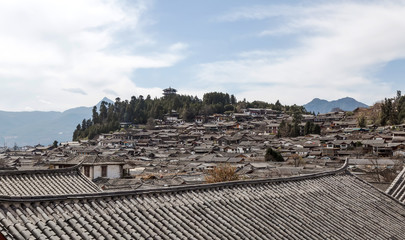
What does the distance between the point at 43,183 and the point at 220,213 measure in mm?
8767

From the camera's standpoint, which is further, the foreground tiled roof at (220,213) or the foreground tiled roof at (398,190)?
the foreground tiled roof at (398,190)

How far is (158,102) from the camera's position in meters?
143

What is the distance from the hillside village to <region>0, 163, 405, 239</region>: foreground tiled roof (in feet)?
38.2

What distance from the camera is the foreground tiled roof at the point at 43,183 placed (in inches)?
507

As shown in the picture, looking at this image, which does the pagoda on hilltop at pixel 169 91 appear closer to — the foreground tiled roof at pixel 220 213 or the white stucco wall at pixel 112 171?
the white stucco wall at pixel 112 171

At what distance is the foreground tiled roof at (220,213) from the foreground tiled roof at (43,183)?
23.4 ft

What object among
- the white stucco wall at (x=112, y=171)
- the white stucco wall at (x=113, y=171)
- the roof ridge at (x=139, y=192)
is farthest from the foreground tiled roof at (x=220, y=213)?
the white stucco wall at (x=113, y=171)

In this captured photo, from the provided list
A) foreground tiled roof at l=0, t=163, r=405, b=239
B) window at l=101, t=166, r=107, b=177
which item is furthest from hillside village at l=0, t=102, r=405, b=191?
foreground tiled roof at l=0, t=163, r=405, b=239

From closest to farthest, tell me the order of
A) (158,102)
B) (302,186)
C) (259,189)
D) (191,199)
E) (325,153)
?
(191,199) → (259,189) → (302,186) → (325,153) → (158,102)

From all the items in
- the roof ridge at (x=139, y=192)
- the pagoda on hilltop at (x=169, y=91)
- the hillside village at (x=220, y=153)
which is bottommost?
the hillside village at (x=220, y=153)

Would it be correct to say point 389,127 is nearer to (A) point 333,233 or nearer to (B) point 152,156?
(B) point 152,156

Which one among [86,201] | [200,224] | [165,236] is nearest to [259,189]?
[200,224]

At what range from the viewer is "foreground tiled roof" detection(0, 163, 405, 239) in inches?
223

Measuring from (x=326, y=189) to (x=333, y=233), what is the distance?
2.54 metres
